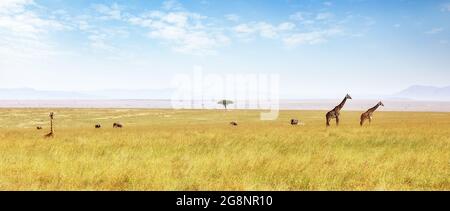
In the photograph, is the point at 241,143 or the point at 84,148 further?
the point at 241,143

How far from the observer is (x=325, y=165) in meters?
10.6

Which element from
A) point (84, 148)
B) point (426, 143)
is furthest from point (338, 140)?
point (84, 148)

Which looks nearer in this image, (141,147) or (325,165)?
(325,165)

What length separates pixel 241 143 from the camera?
53.1 ft
